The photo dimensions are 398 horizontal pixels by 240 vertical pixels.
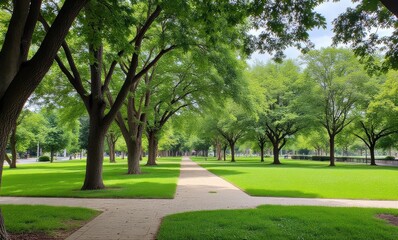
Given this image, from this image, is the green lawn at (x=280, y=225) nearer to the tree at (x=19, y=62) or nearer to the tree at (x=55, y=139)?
the tree at (x=19, y=62)

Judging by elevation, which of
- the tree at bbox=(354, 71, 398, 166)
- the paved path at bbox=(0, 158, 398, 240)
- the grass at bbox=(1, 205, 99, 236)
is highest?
the tree at bbox=(354, 71, 398, 166)

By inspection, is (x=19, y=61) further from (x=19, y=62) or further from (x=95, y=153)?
(x=95, y=153)

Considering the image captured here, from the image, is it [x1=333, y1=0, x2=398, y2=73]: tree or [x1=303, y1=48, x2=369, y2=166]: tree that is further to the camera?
[x1=303, y1=48, x2=369, y2=166]: tree

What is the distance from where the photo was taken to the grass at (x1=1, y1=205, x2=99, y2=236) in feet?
23.0

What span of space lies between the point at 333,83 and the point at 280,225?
3611cm

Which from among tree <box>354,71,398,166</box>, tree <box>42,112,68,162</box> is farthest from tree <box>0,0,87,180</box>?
tree <box>42,112,68,162</box>

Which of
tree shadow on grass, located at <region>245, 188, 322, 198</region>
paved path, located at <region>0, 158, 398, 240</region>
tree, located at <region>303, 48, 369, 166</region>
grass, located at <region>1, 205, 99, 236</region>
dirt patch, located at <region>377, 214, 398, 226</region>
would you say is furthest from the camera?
tree, located at <region>303, 48, 369, 166</region>

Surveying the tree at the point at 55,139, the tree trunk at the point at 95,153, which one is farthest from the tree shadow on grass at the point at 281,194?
the tree at the point at 55,139

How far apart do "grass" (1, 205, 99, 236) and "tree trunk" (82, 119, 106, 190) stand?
4.84 meters

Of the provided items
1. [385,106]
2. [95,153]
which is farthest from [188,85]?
[385,106]

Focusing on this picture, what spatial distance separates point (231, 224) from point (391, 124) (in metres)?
39.6

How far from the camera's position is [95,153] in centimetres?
1451

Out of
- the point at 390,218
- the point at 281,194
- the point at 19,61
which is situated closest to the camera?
the point at 19,61

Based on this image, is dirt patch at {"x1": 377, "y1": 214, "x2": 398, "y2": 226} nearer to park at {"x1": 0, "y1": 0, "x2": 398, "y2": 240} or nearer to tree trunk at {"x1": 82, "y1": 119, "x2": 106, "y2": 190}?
park at {"x1": 0, "y1": 0, "x2": 398, "y2": 240}
